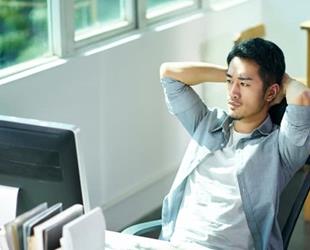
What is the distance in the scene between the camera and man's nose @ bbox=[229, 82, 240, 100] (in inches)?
102

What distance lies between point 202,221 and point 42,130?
2.76 ft

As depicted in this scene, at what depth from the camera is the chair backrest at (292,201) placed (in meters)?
2.57

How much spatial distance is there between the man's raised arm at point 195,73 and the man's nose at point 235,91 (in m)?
0.15

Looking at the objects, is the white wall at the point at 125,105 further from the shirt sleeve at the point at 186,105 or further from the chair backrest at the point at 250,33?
the shirt sleeve at the point at 186,105

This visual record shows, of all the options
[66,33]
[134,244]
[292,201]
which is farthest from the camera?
[66,33]

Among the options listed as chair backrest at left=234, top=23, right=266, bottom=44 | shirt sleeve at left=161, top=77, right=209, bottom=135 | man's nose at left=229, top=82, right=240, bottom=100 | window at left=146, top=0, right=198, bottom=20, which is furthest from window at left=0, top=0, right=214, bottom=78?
man's nose at left=229, top=82, right=240, bottom=100

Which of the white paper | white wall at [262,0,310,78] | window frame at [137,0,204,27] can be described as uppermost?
the white paper

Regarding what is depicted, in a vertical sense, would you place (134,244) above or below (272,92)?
below

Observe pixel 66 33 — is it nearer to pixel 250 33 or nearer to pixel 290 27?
pixel 250 33

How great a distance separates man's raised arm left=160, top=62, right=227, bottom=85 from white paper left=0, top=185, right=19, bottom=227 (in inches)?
36.6

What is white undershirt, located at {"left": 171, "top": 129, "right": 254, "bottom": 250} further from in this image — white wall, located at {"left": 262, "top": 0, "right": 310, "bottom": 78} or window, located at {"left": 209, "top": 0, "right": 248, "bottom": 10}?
white wall, located at {"left": 262, "top": 0, "right": 310, "bottom": 78}

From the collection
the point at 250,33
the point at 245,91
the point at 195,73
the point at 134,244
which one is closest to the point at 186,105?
the point at 195,73

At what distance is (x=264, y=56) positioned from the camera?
261cm

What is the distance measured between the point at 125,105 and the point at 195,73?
119cm
